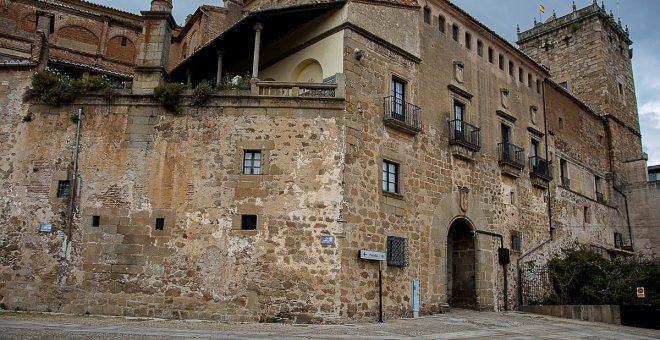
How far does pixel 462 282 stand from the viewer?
2388 cm

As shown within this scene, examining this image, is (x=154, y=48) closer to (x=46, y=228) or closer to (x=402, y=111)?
(x=46, y=228)

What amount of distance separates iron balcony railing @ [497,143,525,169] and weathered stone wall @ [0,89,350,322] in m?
10.3

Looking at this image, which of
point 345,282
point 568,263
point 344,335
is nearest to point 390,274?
point 345,282

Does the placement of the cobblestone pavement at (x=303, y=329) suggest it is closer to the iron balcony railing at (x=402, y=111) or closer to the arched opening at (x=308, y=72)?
the iron balcony railing at (x=402, y=111)

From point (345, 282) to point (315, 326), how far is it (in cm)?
171

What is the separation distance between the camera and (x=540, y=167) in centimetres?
2817

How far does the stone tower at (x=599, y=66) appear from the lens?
123ft

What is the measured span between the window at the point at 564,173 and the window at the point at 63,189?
24.0 meters

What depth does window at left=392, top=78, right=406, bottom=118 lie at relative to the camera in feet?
66.8

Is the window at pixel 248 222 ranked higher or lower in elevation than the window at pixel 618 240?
lower

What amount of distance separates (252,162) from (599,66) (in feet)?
96.0

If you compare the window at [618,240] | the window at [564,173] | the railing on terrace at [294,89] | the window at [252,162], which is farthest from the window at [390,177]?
the window at [618,240]

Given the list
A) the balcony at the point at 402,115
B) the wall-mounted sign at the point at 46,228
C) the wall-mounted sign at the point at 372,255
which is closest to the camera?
the wall-mounted sign at the point at 46,228

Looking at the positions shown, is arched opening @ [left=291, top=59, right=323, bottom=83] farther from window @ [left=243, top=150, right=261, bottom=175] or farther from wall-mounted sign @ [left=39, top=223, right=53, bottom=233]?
wall-mounted sign @ [left=39, top=223, right=53, bottom=233]
